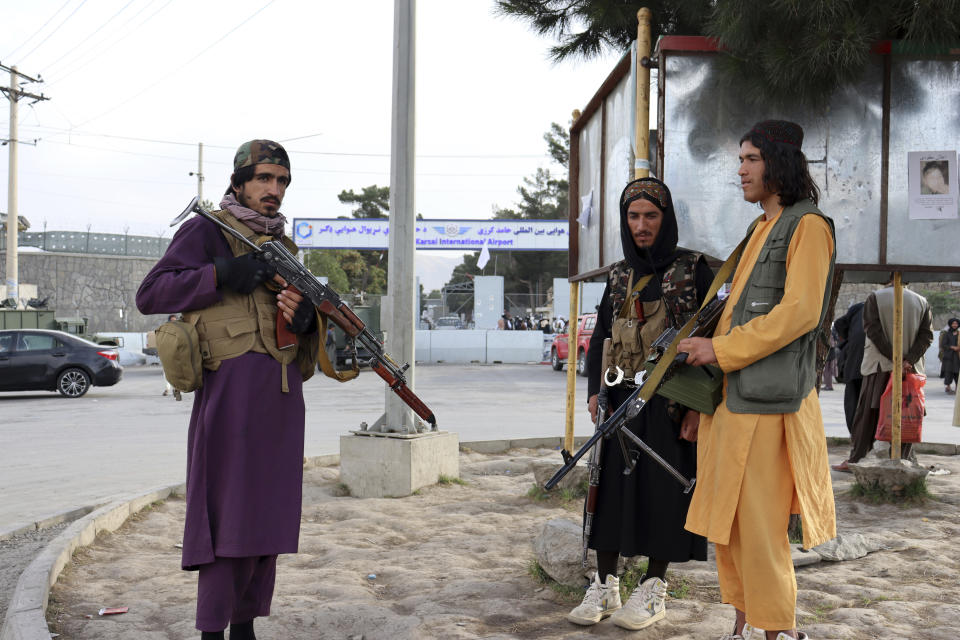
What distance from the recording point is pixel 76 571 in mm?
4238

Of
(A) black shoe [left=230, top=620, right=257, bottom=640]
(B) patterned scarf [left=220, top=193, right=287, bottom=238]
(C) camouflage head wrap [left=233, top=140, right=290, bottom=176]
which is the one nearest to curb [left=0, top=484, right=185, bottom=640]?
(A) black shoe [left=230, top=620, right=257, bottom=640]

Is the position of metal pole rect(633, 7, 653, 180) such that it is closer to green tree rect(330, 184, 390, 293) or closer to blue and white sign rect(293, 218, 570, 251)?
blue and white sign rect(293, 218, 570, 251)

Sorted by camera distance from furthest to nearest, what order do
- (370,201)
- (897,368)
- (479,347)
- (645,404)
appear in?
(370,201), (479,347), (897,368), (645,404)

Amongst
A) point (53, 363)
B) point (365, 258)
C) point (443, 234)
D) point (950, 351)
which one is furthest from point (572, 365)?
point (365, 258)

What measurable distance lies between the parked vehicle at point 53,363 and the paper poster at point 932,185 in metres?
14.2

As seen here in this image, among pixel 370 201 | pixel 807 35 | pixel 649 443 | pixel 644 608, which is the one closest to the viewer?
pixel 644 608

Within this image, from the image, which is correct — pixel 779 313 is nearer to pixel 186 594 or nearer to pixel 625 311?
pixel 625 311

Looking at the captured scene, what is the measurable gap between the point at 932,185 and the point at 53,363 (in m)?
14.5

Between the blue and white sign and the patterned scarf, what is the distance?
30.5 meters

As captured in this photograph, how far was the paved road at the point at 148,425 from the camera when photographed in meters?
6.85

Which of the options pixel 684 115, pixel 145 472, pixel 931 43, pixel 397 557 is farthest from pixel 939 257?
pixel 145 472

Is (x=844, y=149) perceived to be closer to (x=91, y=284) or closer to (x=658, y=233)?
(x=658, y=233)

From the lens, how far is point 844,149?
507 cm

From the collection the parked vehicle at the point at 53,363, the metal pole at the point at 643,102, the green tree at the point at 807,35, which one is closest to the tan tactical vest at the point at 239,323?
the metal pole at the point at 643,102
